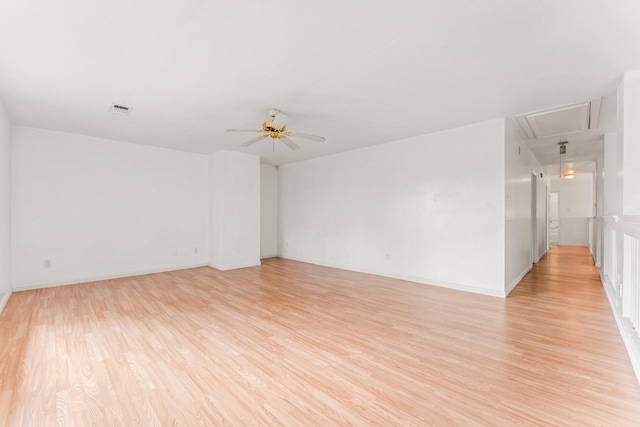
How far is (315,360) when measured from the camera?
91.1 inches

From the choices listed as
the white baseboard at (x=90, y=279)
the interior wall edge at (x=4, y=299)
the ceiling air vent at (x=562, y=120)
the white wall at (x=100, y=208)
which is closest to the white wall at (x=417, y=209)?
the ceiling air vent at (x=562, y=120)

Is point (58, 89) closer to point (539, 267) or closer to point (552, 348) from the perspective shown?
point (552, 348)

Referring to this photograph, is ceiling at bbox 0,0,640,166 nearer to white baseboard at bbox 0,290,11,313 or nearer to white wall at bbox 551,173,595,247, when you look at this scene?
white baseboard at bbox 0,290,11,313

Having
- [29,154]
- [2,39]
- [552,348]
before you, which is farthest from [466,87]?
[29,154]

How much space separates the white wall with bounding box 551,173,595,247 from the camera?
991 centimetres

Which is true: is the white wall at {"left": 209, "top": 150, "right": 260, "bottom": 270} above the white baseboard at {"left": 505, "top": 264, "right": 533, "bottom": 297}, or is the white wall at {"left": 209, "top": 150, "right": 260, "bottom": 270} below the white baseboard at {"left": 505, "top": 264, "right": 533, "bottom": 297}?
above

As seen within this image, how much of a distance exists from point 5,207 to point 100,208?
4.00 feet

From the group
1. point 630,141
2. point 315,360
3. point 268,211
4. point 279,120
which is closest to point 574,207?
point 630,141

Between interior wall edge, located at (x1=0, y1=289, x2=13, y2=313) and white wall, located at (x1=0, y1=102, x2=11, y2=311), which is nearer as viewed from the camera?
interior wall edge, located at (x1=0, y1=289, x2=13, y2=313)

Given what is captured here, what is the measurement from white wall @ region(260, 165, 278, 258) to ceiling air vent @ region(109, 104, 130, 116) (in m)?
4.09

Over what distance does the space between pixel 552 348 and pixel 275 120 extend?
3.72 m

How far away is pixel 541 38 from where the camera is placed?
216cm

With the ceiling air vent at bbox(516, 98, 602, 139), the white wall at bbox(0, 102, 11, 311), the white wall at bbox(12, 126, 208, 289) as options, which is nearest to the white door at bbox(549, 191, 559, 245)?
the ceiling air vent at bbox(516, 98, 602, 139)

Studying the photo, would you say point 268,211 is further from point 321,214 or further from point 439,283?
point 439,283
